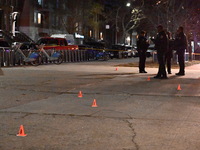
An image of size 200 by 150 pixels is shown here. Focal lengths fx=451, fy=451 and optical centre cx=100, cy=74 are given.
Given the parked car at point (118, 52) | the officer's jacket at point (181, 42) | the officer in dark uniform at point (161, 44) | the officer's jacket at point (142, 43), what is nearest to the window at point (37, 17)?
the parked car at point (118, 52)

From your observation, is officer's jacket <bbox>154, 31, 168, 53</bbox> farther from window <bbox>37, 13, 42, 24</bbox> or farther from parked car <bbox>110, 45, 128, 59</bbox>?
window <bbox>37, 13, 42, 24</bbox>

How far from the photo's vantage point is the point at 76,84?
1495cm

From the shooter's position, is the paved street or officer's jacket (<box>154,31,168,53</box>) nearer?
the paved street

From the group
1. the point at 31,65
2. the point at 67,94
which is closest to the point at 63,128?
the point at 67,94

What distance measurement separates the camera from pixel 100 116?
913 cm

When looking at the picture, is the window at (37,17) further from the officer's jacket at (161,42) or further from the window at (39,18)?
the officer's jacket at (161,42)

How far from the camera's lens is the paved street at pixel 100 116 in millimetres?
6898

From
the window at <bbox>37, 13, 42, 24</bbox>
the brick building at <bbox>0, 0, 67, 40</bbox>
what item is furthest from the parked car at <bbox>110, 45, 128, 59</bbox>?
the window at <bbox>37, 13, 42, 24</bbox>

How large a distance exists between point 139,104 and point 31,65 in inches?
619

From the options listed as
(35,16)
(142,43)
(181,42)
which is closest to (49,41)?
(142,43)

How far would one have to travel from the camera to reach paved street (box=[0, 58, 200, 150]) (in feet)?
22.6

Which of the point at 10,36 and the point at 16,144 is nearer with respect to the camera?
the point at 16,144

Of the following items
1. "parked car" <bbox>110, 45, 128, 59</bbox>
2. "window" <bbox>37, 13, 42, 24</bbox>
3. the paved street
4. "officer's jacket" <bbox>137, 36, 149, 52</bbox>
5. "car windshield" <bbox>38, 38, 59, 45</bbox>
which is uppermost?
"window" <bbox>37, 13, 42, 24</bbox>

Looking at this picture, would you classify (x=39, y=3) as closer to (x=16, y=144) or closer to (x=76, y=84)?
(x=76, y=84)
